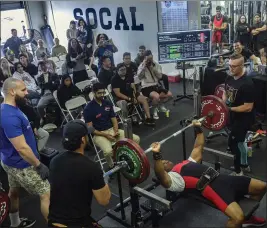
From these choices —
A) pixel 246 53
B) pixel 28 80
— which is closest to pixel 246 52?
pixel 246 53

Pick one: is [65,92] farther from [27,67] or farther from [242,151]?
[242,151]

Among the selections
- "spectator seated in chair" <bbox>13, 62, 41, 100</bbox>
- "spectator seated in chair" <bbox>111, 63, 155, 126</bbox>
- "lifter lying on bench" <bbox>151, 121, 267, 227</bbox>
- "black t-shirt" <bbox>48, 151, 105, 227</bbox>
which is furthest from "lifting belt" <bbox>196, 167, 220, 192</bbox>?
"spectator seated in chair" <bbox>13, 62, 41, 100</bbox>

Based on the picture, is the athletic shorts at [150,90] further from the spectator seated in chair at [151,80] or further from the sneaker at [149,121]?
the sneaker at [149,121]

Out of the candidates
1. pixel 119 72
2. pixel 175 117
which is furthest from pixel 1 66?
pixel 175 117

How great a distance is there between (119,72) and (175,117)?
1286mm

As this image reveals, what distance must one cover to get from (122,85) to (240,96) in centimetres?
223

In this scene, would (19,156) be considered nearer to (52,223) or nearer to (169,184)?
(52,223)

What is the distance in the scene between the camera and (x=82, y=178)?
6.44 feet

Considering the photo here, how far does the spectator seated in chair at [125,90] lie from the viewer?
5.06m

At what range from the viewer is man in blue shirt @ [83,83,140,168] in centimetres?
377

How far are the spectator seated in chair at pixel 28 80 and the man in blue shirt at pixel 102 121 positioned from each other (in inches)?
89.9

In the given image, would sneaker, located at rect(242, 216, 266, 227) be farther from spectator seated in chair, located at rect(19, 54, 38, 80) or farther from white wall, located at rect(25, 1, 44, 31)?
white wall, located at rect(25, 1, 44, 31)

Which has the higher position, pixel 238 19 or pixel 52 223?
pixel 238 19

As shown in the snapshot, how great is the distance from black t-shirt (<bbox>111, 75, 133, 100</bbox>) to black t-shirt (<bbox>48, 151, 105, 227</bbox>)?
123 inches
